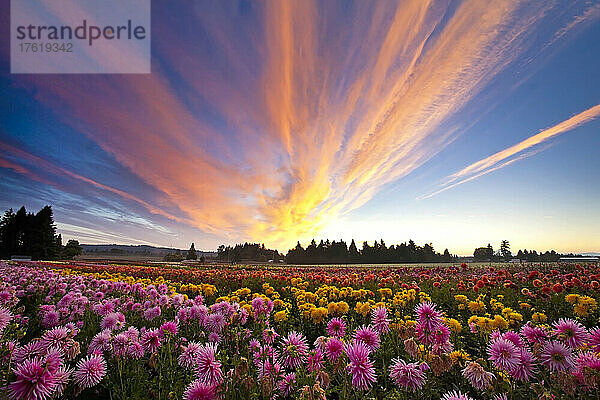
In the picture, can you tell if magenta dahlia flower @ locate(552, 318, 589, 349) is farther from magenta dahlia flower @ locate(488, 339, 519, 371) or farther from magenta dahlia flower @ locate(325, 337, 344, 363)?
magenta dahlia flower @ locate(325, 337, 344, 363)

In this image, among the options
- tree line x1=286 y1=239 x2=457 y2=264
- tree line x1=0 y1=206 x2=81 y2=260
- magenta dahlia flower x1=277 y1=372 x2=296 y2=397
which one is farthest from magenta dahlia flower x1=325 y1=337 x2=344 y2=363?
tree line x1=286 y1=239 x2=457 y2=264

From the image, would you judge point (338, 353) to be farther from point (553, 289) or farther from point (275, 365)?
point (553, 289)

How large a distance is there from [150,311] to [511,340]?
12.7 feet

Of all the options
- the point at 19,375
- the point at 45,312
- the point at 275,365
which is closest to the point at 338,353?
the point at 275,365

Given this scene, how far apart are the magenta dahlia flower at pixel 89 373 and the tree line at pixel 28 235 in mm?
54401

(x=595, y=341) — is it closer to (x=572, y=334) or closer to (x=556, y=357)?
(x=572, y=334)

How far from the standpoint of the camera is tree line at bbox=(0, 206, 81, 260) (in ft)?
136

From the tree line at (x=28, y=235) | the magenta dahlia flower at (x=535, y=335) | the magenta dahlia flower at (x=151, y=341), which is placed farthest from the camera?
the tree line at (x=28, y=235)

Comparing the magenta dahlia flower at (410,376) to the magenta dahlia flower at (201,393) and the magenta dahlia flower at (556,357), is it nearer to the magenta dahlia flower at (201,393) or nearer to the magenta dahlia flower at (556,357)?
the magenta dahlia flower at (556,357)

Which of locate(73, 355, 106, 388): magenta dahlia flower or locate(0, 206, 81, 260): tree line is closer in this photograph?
locate(73, 355, 106, 388): magenta dahlia flower

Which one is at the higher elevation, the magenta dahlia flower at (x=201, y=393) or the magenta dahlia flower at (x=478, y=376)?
the magenta dahlia flower at (x=201, y=393)

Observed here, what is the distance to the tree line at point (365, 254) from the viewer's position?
60438mm

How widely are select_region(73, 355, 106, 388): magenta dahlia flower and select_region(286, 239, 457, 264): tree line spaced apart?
60683 millimetres

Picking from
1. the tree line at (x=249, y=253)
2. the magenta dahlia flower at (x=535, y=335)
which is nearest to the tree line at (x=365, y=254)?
the tree line at (x=249, y=253)
